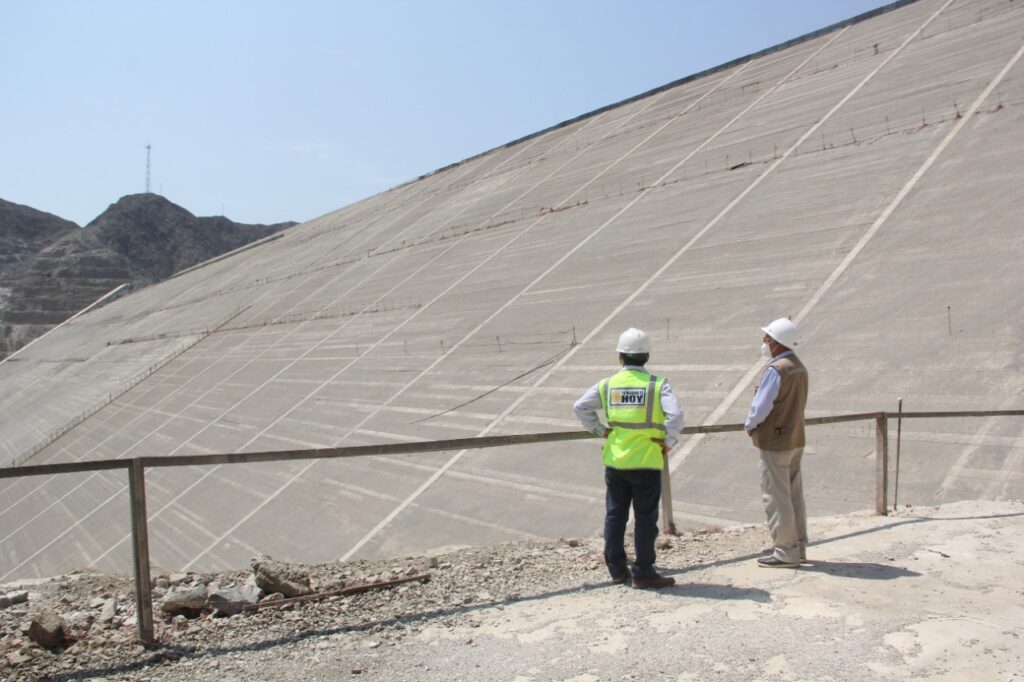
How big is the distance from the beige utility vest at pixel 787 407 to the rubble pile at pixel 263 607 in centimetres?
87

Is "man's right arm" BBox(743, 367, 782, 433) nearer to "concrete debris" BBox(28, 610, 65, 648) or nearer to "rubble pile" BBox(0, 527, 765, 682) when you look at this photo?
"rubble pile" BBox(0, 527, 765, 682)

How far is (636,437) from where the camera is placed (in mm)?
3748

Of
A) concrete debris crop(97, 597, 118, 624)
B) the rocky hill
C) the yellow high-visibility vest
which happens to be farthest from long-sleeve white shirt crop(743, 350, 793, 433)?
the rocky hill

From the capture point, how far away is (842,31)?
22.3 m

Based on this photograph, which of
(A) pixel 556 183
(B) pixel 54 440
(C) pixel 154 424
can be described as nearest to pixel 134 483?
(C) pixel 154 424

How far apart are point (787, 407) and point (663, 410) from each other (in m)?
0.78

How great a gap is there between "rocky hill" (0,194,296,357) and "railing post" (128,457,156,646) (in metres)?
63.1

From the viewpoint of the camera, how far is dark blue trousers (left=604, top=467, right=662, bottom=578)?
3775mm

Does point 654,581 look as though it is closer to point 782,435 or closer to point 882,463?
point 782,435

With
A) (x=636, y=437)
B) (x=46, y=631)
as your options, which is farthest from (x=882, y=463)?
(x=46, y=631)

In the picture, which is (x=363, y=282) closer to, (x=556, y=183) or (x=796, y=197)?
(x=556, y=183)

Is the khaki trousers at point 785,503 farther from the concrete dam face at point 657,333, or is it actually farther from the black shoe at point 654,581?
the concrete dam face at point 657,333

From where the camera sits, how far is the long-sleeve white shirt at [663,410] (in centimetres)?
369

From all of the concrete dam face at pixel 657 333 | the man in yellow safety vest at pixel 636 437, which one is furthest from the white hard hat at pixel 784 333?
the concrete dam face at pixel 657 333
